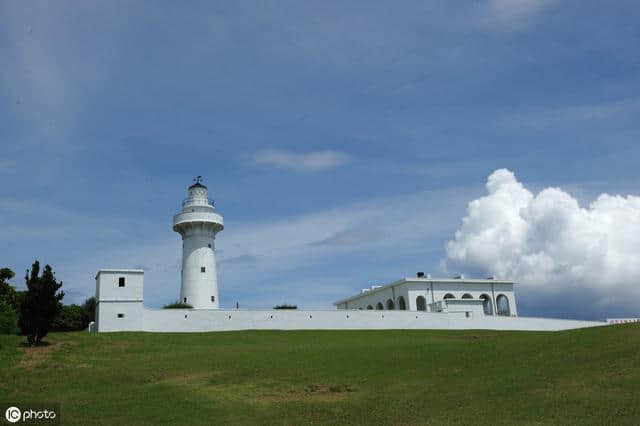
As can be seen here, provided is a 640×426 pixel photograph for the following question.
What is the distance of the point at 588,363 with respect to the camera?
26.0 metres

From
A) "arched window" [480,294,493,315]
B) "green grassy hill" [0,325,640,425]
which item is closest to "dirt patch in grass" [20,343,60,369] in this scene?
"green grassy hill" [0,325,640,425]

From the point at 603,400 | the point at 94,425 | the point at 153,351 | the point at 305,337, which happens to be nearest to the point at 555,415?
the point at 603,400

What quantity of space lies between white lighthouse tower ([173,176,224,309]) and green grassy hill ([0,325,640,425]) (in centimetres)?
1806

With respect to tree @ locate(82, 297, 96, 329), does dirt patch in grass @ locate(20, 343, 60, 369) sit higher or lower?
lower

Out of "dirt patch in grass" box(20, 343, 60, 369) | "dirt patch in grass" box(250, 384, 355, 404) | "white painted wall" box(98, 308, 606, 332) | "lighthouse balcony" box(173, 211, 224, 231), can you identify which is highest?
"lighthouse balcony" box(173, 211, 224, 231)

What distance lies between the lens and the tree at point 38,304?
3928 centimetres

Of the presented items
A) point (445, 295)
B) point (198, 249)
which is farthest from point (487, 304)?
point (198, 249)

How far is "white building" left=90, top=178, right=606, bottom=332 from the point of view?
167 feet

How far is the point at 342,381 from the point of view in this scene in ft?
92.2

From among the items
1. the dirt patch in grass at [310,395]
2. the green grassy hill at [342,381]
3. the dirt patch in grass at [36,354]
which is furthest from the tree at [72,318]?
the dirt patch in grass at [310,395]

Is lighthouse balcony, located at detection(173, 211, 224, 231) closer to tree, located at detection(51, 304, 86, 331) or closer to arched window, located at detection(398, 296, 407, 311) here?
tree, located at detection(51, 304, 86, 331)

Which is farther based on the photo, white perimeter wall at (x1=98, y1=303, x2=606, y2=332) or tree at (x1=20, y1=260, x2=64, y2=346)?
white perimeter wall at (x1=98, y1=303, x2=606, y2=332)

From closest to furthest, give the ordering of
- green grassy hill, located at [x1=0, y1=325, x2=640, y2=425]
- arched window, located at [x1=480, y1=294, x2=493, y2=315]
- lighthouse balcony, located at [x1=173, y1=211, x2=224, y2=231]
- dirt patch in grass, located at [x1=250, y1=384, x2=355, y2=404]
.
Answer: green grassy hill, located at [x1=0, y1=325, x2=640, y2=425] < dirt patch in grass, located at [x1=250, y1=384, x2=355, y2=404] < lighthouse balcony, located at [x1=173, y1=211, x2=224, y2=231] < arched window, located at [x1=480, y1=294, x2=493, y2=315]

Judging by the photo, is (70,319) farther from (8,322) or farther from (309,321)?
(309,321)
